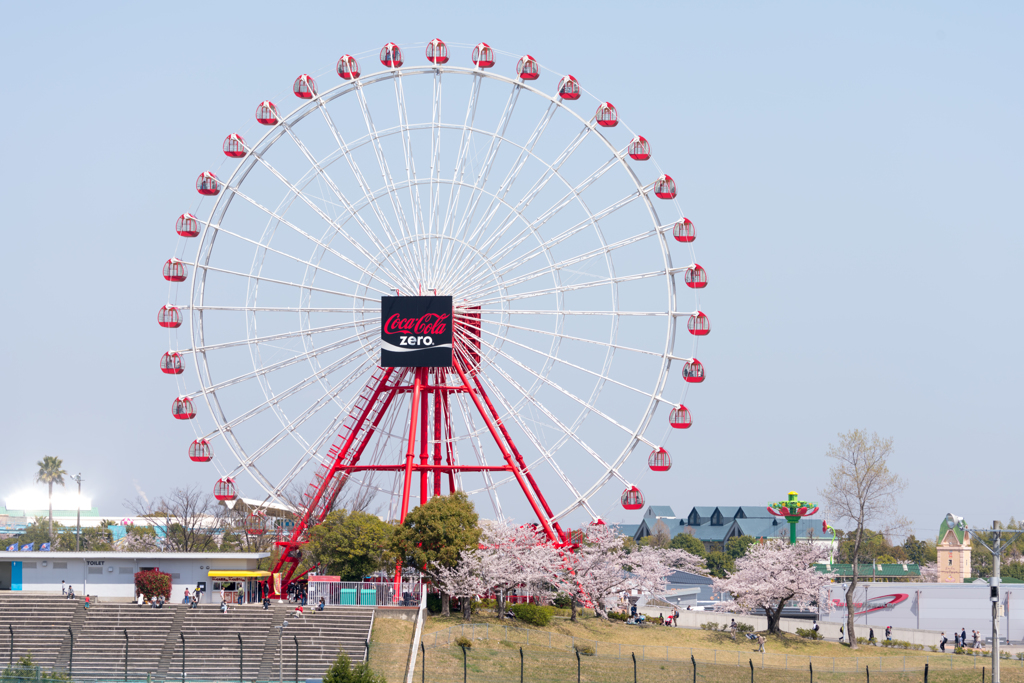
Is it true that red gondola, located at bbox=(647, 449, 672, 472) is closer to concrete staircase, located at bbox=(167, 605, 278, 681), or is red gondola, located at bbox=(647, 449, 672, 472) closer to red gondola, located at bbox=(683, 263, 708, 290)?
red gondola, located at bbox=(683, 263, 708, 290)

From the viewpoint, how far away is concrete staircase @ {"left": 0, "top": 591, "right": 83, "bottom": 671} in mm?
44156

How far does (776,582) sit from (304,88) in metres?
32.8

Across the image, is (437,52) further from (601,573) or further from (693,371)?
(601,573)

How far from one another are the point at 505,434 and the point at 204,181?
17.8m

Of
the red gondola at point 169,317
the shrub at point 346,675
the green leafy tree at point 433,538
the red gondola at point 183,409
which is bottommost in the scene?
the shrub at point 346,675

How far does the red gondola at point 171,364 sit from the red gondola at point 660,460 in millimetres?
21448

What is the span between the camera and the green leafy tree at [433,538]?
48906 millimetres

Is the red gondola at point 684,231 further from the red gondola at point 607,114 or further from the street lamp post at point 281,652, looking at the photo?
the street lamp post at point 281,652

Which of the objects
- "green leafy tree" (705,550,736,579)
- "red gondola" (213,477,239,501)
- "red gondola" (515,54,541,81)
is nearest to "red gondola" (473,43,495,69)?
"red gondola" (515,54,541,81)

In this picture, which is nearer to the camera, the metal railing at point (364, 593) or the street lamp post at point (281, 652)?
the street lamp post at point (281, 652)

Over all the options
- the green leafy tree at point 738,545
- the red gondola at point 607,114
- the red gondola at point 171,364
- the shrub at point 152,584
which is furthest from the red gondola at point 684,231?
the green leafy tree at point 738,545

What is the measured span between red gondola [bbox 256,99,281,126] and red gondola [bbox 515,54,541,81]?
11304 millimetres

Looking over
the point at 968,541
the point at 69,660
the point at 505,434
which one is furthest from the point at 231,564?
the point at 968,541

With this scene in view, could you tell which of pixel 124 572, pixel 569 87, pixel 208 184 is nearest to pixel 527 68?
pixel 569 87
